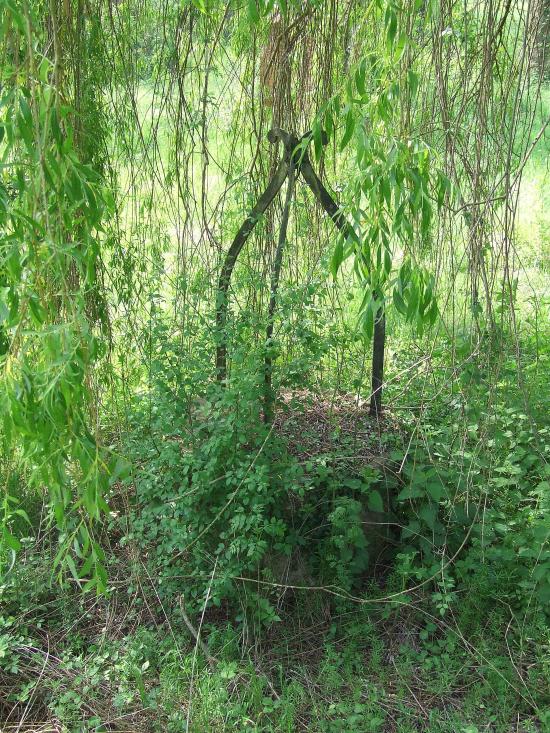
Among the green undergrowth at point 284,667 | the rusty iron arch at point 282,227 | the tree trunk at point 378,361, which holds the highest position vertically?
the rusty iron arch at point 282,227

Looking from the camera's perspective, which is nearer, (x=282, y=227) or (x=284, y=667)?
(x=284, y=667)

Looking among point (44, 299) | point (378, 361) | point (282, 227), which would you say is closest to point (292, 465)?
point (378, 361)

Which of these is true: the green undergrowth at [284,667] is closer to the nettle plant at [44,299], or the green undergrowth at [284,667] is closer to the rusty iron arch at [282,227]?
the rusty iron arch at [282,227]

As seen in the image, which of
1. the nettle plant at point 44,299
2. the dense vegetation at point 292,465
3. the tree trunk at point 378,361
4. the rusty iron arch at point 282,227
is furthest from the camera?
the tree trunk at point 378,361

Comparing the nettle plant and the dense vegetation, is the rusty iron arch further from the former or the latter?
the nettle plant

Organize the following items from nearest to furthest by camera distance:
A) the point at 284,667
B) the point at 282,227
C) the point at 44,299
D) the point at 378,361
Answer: the point at 44,299 → the point at 284,667 → the point at 282,227 → the point at 378,361

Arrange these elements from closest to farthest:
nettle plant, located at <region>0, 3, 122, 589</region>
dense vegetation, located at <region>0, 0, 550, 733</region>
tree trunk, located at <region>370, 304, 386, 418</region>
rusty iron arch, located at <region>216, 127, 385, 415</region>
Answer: nettle plant, located at <region>0, 3, 122, 589</region> → dense vegetation, located at <region>0, 0, 550, 733</region> → rusty iron arch, located at <region>216, 127, 385, 415</region> → tree trunk, located at <region>370, 304, 386, 418</region>

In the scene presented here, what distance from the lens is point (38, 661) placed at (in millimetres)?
3029

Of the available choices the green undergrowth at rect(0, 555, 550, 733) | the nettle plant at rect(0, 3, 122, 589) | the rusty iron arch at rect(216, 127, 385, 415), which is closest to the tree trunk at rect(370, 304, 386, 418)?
the rusty iron arch at rect(216, 127, 385, 415)

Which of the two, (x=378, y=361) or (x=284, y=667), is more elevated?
(x=378, y=361)

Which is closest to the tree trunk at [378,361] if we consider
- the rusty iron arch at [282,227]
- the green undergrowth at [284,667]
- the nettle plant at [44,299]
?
the rusty iron arch at [282,227]

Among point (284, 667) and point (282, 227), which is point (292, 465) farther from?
point (282, 227)

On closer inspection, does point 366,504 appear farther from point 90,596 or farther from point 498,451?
point 90,596

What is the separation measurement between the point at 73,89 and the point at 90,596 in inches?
77.2
